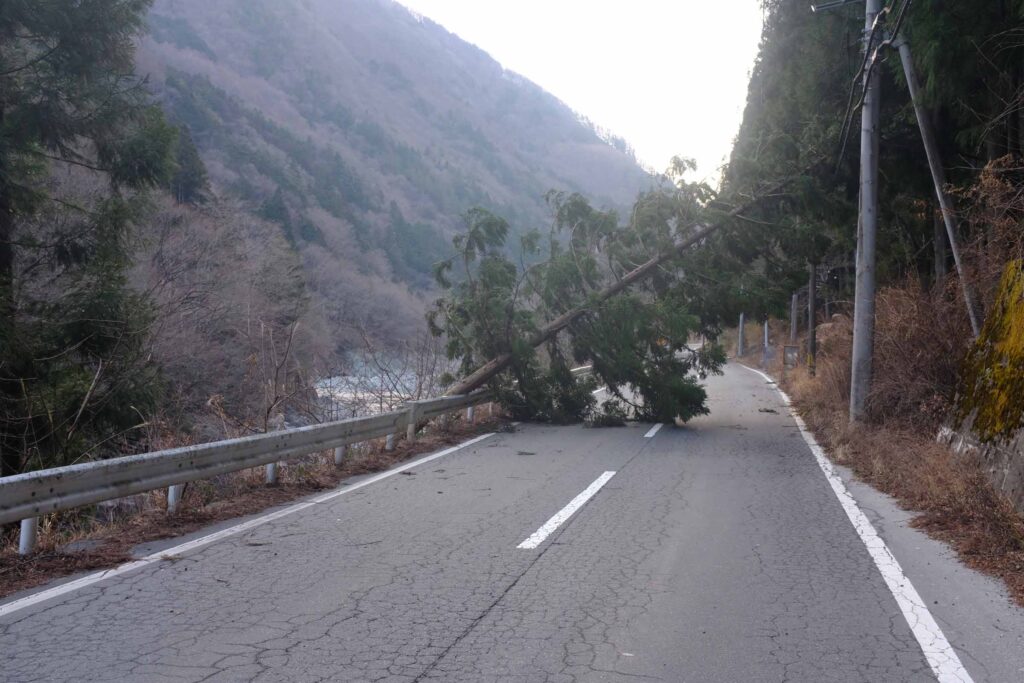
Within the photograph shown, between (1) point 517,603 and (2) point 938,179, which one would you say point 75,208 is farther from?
(2) point 938,179

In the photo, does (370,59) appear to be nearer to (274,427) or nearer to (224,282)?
(224,282)

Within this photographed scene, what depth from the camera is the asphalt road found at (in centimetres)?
459

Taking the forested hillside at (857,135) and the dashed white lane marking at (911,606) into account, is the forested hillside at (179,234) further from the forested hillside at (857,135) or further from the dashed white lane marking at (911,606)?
the dashed white lane marking at (911,606)

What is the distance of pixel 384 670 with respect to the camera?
4504mm

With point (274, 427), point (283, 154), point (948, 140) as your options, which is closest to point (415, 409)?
point (274, 427)

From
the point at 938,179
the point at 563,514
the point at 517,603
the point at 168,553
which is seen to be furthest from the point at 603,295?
the point at 517,603

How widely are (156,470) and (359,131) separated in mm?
109093

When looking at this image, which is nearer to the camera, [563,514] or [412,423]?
[563,514]

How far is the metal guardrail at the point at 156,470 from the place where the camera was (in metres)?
6.49

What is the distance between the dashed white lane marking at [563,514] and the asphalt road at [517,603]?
0.13ft

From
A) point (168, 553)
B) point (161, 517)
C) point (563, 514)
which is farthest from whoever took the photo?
point (563, 514)

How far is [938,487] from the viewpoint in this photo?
8766mm

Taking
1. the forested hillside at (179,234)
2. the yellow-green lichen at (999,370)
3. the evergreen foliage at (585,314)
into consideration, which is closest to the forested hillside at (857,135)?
the yellow-green lichen at (999,370)

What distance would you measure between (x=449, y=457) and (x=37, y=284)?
35.4ft
